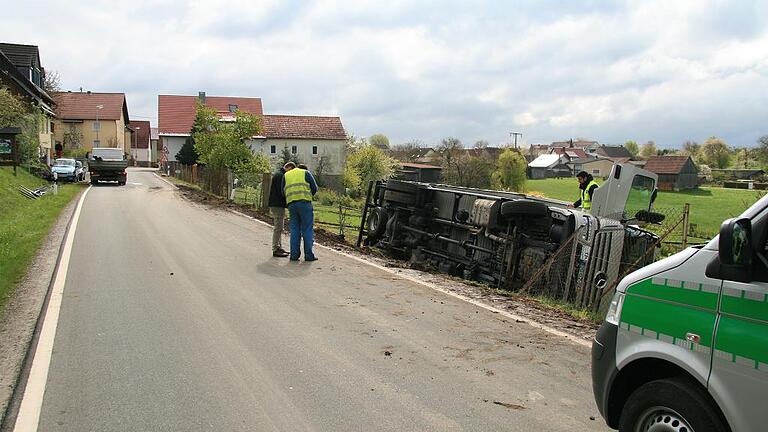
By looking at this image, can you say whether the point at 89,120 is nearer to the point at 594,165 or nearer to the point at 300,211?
the point at 300,211

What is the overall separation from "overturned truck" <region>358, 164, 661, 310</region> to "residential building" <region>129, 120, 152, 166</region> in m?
103

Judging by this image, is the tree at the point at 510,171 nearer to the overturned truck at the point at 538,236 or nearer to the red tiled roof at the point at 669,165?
the red tiled roof at the point at 669,165

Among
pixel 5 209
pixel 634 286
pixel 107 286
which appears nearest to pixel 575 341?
pixel 634 286

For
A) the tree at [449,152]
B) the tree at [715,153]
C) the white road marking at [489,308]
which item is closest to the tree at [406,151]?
the tree at [449,152]

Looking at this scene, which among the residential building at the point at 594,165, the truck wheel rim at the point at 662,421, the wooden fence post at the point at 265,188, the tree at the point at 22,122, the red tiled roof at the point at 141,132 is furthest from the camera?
the residential building at the point at 594,165

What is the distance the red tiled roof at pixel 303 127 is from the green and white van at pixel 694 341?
61.5 meters

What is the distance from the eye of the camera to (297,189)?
11445mm

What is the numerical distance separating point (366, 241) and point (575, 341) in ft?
29.3

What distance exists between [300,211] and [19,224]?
8.96 meters

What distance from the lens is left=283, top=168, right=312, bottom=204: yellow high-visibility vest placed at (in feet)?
37.6

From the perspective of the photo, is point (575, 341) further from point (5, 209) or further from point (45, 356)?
point (5, 209)

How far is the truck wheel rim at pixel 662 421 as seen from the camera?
3254 mm

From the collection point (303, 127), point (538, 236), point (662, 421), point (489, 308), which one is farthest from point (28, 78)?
point (662, 421)

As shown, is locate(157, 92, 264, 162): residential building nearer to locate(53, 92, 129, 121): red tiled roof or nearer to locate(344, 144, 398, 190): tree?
locate(53, 92, 129, 121): red tiled roof
